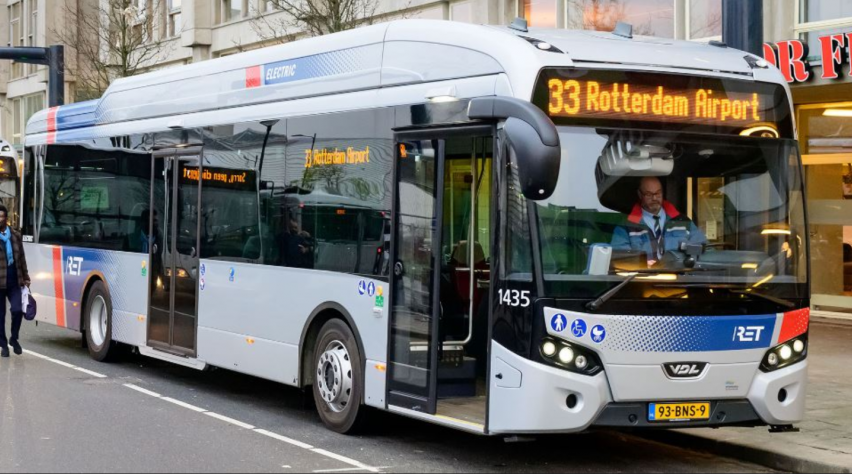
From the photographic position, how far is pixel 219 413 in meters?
11.4

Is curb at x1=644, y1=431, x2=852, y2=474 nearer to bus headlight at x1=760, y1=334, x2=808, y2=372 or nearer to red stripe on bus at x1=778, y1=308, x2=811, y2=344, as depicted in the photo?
bus headlight at x1=760, y1=334, x2=808, y2=372

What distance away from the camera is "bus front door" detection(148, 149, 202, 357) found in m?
12.9

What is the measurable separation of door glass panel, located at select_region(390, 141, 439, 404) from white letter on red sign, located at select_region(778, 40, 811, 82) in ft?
31.0

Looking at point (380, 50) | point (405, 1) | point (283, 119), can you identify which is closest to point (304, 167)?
point (283, 119)

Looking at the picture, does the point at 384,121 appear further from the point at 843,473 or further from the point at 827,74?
the point at 827,74

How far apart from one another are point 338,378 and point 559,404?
2579 millimetres

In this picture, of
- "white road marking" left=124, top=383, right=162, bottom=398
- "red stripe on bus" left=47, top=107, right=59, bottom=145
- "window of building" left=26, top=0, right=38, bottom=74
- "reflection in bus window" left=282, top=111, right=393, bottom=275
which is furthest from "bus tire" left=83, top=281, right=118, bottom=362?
"window of building" left=26, top=0, right=38, bottom=74

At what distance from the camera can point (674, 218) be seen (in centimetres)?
852

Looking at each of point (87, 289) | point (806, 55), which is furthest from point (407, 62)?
point (806, 55)

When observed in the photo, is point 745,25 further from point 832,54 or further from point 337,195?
point 832,54

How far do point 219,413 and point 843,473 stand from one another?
17.6 ft

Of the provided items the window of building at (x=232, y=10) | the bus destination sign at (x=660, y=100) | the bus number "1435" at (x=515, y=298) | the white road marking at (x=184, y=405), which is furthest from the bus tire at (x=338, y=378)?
the window of building at (x=232, y=10)

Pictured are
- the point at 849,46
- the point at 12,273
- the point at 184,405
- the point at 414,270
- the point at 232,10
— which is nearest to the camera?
the point at 414,270

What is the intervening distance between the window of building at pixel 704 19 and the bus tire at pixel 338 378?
10.8 meters
